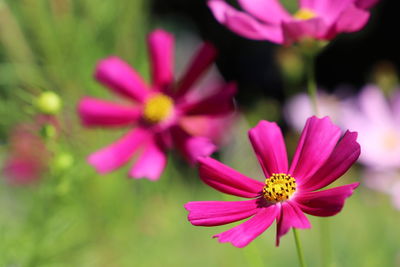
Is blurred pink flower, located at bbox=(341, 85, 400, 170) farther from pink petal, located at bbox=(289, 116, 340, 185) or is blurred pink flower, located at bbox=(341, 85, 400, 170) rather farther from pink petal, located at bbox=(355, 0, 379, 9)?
pink petal, located at bbox=(289, 116, 340, 185)

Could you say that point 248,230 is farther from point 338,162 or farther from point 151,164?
point 151,164

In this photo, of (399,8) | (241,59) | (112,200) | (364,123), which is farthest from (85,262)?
(399,8)

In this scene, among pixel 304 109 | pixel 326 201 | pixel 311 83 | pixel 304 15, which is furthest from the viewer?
pixel 304 109

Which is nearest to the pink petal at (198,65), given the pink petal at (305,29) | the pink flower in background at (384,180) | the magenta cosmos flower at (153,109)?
the magenta cosmos flower at (153,109)

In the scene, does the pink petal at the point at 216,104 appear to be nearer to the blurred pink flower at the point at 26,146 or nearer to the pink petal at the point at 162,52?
the pink petal at the point at 162,52

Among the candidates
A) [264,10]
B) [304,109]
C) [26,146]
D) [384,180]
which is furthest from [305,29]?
[304,109]
